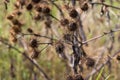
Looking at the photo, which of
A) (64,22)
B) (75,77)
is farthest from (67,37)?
(75,77)

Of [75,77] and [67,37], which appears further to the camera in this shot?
[67,37]

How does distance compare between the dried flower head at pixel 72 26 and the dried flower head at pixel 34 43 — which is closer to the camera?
the dried flower head at pixel 72 26

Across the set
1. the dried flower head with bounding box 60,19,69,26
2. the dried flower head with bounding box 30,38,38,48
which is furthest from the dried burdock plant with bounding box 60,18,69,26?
the dried flower head with bounding box 30,38,38,48

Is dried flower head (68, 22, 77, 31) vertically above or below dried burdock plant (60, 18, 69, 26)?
below

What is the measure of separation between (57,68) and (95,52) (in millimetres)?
505

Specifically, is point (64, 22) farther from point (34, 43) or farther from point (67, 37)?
point (34, 43)

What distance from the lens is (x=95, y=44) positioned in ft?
15.3

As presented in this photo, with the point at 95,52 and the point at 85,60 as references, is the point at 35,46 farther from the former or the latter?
the point at 95,52

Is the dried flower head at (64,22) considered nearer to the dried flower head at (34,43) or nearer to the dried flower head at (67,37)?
the dried flower head at (67,37)

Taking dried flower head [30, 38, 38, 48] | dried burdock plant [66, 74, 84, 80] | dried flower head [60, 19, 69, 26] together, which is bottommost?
dried burdock plant [66, 74, 84, 80]

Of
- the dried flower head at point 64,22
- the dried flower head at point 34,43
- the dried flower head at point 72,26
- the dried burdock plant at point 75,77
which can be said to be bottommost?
the dried burdock plant at point 75,77

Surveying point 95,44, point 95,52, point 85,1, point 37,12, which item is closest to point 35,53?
point 37,12

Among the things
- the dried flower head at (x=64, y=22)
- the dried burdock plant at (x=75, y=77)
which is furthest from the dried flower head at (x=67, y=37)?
the dried burdock plant at (x=75, y=77)

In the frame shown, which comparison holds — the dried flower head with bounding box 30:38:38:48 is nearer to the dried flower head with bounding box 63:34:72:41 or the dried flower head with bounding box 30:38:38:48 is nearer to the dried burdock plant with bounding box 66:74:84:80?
the dried flower head with bounding box 63:34:72:41
